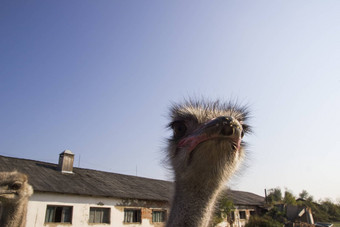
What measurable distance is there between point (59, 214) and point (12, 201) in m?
6.06

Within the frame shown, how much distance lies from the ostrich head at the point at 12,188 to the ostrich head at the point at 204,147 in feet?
17.4

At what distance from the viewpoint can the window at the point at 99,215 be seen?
12.9 meters

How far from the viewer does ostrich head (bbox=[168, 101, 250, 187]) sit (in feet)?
6.48

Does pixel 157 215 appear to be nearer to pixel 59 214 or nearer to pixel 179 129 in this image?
pixel 59 214

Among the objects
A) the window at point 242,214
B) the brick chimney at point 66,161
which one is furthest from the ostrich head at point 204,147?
the window at point 242,214

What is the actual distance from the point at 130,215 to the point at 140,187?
362 cm

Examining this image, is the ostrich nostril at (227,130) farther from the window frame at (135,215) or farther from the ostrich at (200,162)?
the window frame at (135,215)

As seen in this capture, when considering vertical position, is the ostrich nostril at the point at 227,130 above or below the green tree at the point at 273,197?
below

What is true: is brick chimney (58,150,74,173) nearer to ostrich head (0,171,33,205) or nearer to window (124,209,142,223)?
window (124,209,142,223)

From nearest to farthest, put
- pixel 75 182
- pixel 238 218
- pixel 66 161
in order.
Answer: pixel 75 182 < pixel 66 161 < pixel 238 218

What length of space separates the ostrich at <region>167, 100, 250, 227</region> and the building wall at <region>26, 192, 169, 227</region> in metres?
10.4

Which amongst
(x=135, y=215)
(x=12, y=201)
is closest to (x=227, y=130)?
(x=12, y=201)

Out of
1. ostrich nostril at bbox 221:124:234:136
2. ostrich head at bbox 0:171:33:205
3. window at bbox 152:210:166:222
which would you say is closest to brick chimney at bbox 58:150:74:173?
window at bbox 152:210:166:222

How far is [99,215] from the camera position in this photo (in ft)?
43.0
